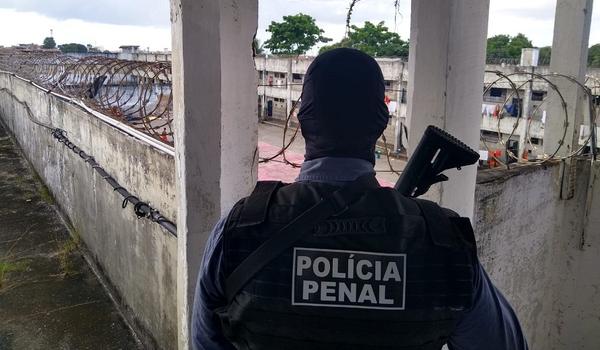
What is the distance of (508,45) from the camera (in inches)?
1491

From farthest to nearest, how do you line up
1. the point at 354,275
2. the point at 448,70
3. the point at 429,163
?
1. the point at 448,70
2. the point at 429,163
3. the point at 354,275

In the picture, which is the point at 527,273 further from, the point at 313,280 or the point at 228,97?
the point at 313,280

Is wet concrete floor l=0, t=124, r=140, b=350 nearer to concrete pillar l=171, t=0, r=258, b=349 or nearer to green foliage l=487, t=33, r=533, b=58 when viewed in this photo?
concrete pillar l=171, t=0, r=258, b=349

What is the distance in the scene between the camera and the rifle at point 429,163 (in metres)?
1.53

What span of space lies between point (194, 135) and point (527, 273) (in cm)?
323

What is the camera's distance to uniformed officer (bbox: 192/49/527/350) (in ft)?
3.43

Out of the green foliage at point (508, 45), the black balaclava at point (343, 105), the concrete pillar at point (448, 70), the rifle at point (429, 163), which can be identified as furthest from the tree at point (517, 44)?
the black balaclava at point (343, 105)

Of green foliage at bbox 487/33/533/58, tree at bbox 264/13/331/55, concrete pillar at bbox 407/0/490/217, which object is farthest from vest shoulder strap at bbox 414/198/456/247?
→ green foliage at bbox 487/33/533/58

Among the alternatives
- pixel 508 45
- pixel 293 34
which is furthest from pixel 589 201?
pixel 508 45

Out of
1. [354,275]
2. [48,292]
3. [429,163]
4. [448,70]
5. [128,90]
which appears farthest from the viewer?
[48,292]

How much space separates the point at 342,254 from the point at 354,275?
0.05m

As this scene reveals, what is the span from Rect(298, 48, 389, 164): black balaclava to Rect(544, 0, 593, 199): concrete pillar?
4.07 m

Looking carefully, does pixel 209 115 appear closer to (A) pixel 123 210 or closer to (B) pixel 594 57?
(A) pixel 123 210

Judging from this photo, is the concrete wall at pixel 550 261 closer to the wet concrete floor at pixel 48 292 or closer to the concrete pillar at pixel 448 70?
the concrete pillar at pixel 448 70
